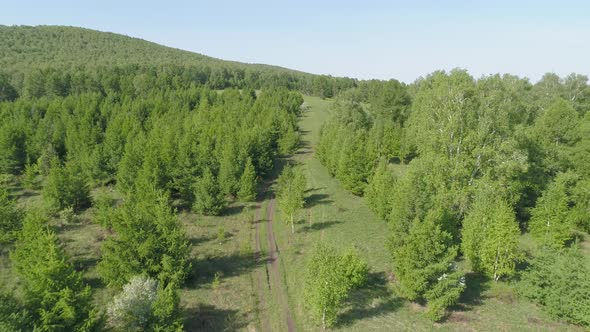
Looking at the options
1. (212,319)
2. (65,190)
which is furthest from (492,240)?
(65,190)

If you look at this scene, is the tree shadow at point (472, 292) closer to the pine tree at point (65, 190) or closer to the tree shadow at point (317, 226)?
the tree shadow at point (317, 226)

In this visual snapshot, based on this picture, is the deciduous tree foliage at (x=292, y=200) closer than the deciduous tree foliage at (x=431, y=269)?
No

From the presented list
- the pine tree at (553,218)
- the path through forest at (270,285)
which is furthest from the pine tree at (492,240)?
the path through forest at (270,285)

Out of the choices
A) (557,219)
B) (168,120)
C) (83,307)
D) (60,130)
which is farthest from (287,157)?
(83,307)

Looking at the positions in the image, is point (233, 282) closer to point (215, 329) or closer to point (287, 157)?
point (215, 329)

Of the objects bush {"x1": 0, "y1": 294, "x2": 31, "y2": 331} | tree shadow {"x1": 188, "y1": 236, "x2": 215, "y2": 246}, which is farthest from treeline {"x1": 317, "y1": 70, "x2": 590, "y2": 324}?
bush {"x1": 0, "y1": 294, "x2": 31, "y2": 331}

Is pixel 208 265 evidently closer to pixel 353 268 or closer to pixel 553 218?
A: pixel 353 268
